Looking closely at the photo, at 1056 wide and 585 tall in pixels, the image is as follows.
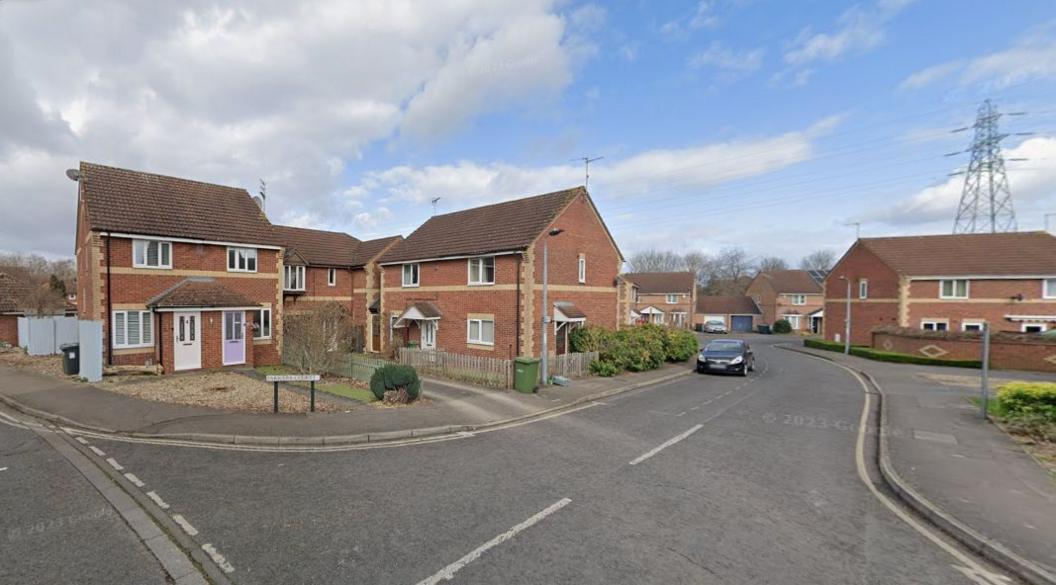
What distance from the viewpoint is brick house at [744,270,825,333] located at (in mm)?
59844

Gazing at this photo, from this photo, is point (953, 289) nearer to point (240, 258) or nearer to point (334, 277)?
point (334, 277)

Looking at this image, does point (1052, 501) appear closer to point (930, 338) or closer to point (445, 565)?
point (445, 565)

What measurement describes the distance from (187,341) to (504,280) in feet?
40.1

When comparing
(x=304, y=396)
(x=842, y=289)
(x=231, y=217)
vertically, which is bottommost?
(x=304, y=396)

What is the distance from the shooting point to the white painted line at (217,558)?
14.6 feet

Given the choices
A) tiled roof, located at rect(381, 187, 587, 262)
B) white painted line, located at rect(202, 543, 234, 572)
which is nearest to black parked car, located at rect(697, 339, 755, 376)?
tiled roof, located at rect(381, 187, 587, 262)

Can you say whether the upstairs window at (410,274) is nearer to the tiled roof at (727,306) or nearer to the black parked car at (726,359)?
the black parked car at (726,359)

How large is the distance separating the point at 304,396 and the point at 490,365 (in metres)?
5.54

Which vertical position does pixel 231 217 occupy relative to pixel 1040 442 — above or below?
above

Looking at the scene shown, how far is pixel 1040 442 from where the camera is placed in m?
8.90

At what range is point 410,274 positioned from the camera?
77.3 ft


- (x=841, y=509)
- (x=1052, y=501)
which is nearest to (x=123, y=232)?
(x=841, y=509)

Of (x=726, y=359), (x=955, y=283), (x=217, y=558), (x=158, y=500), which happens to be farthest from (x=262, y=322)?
(x=955, y=283)

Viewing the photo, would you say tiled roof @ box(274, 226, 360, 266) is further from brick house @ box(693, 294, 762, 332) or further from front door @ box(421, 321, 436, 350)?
brick house @ box(693, 294, 762, 332)
